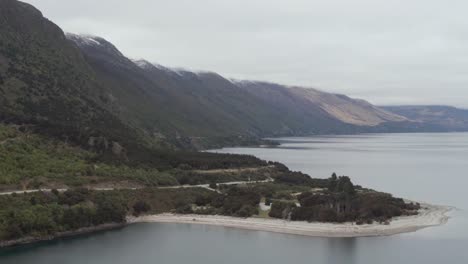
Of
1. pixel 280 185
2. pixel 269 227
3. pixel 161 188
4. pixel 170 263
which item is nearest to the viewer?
pixel 170 263

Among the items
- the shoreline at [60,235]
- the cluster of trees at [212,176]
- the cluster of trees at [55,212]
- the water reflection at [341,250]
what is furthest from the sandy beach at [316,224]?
the cluster of trees at [212,176]

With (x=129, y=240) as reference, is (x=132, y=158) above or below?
above

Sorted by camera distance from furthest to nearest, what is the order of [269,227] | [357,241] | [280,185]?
1. [280,185]
2. [269,227]
3. [357,241]

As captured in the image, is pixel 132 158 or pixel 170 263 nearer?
pixel 170 263

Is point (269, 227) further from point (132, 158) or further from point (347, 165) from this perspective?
point (347, 165)

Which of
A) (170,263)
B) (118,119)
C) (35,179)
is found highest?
(118,119)

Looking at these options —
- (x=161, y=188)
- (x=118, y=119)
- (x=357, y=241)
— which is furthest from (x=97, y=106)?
(x=357, y=241)

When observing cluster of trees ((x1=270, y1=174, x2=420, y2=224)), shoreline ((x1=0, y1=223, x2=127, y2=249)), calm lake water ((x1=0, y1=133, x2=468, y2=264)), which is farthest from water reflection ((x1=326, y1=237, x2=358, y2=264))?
shoreline ((x1=0, y1=223, x2=127, y2=249))

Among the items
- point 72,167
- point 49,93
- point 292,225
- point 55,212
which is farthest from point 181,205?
point 49,93
